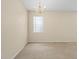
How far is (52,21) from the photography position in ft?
30.8

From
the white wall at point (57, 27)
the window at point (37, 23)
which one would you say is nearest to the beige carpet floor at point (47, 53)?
the white wall at point (57, 27)

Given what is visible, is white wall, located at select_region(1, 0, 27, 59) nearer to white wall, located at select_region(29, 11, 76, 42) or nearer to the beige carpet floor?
the beige carpet floor

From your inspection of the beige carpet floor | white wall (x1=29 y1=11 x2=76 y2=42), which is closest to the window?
white wall (x1=29 y1=11 x2=76 y2=42)

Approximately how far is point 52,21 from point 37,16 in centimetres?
113

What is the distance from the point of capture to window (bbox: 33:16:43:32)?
9414 millimetres

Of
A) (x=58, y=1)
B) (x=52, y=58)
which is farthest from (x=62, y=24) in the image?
(x=52, y=58)

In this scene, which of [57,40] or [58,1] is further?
[57,40]

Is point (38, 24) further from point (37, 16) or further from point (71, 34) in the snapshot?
point (71, 34)

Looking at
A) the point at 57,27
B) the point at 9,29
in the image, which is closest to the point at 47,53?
the point at 9,29

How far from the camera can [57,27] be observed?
942 cm

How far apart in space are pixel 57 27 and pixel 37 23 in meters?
1.45

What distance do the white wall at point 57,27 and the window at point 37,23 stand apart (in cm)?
26

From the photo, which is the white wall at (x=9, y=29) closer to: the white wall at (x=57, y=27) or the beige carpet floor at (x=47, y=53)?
the beige carpet floor at (x=47, y=53)

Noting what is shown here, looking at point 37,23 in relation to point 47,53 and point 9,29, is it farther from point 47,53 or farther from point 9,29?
point 9,29
